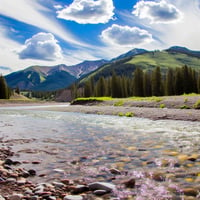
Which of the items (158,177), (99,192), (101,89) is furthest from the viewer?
(101,89)

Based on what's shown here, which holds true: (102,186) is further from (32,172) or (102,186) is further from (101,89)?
(101,89)

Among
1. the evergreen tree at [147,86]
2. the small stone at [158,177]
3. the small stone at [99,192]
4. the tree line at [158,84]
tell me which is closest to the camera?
the small stone at [99,192]

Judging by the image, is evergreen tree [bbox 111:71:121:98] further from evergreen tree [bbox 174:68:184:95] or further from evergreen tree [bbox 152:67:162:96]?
evergreen tree [bbox 174:68:184:95]

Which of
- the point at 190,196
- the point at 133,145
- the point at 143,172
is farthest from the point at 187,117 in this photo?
the point at 190,196

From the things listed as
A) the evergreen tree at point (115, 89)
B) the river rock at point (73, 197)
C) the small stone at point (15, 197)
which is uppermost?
the evergreen tree at point (115, 89)

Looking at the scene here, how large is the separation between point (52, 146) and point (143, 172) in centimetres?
594

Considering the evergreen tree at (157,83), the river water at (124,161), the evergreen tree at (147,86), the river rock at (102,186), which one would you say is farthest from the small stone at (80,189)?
the evergreen tree at (147,86)

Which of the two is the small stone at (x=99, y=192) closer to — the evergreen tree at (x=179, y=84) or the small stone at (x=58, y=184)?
the small stone at (x=58, y=184)

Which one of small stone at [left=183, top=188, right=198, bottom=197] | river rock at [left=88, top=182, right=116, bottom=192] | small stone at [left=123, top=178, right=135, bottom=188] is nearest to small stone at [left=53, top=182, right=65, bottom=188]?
river rock at [left=88, top=182, right=116, bottom=192]

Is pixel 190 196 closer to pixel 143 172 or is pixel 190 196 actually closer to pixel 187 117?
pixel 143 172

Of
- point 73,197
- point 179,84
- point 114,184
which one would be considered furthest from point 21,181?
point 179,84

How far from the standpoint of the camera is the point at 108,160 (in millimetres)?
8625

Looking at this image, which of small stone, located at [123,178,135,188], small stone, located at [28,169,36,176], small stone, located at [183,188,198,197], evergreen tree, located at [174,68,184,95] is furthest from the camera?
evergreen tree, located at [174,68,184,95]

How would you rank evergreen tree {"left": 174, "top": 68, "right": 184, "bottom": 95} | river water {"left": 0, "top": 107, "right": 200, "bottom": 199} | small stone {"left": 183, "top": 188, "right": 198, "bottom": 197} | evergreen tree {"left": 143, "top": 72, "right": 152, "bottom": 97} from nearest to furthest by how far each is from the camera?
small stone {"left": 183, "top": 188, "right": 198, "bottom": 197}
river water {"left": 0, "top": 107, "right": 200, "bottom": 199}
evergreen tree {"left": 174, "top": 68, "right": 184, "bottom": 95}
evergreen tree {"left": 143, "top": 72, "right": 152, "bottom": 97}
